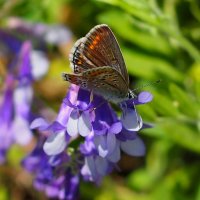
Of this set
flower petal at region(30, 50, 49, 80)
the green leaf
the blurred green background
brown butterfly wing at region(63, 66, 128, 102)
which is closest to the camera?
brown butterfly wing at region(63, 66, 128, 102)

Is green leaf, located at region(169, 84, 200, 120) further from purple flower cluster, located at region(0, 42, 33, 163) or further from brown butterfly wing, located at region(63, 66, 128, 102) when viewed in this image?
purple flower cluster, located at region(0, 42, 33, 163)

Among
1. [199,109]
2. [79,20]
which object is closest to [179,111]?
[199,109]

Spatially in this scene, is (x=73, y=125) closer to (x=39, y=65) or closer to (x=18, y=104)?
(x=18, y=104)

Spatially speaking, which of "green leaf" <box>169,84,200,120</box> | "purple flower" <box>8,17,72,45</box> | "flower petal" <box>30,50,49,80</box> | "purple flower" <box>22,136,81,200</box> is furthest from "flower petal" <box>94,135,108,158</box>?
"purple flower" <box>8,17,72,45</box>

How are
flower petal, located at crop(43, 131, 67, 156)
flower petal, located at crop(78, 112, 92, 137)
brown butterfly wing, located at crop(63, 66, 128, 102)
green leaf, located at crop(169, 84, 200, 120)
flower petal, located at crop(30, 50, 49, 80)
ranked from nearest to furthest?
brown butterfly wing, located at crop(63, 66, 128, 102) < flower petal, located at crop(78, 112, 92, 137) < flower petal, located at crop(43, 131, 67, 156) < green leaf, located at crop(169, 84, 200, 120) < flower petal, located at crop(30, 50, 49, 80)

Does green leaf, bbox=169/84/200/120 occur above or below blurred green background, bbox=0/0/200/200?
above

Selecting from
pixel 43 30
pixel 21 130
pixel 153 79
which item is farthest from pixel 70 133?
pixel 43 30

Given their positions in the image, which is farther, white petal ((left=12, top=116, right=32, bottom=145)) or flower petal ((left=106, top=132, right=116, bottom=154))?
white petal ((left=12, top=116, right=32, bottom=145))
